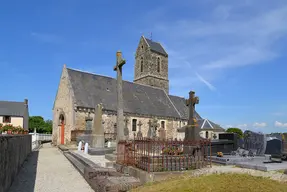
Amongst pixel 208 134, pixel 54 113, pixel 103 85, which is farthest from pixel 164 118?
pixel 54 113

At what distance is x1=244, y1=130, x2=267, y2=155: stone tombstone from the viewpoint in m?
11.9

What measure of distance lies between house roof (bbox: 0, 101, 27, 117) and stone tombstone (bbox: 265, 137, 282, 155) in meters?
38.5

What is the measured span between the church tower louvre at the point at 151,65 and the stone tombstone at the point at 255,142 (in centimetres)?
2871

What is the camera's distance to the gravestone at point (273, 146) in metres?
11.2

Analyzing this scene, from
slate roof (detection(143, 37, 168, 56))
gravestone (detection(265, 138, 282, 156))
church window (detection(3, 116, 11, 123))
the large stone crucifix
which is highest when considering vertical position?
slate roof (detection(143, 37, 168, 56))

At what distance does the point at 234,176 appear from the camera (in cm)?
570

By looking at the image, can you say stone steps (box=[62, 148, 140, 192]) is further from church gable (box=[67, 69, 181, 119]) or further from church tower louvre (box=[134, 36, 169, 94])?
church tower louvre (box=[134, 36, 169, 94])

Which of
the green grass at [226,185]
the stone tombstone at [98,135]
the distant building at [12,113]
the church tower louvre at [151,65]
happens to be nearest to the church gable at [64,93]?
the stone tombstone at [98,135]

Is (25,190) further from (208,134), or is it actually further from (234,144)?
(208,134)

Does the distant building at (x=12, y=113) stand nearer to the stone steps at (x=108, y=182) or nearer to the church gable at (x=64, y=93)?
the church gable at (x=64, y=93)

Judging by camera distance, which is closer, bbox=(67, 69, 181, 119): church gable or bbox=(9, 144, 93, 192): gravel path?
bbox=(9, 144, 93, 192): gravel path

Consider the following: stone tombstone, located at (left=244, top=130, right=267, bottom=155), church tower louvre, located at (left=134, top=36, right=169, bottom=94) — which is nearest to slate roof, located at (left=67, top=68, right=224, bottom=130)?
church tower louvre, located at (left=134, top=36, right=169, bottom=94)

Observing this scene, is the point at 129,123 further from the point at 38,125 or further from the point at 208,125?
the point at 38,125

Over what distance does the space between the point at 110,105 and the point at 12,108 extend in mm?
22214
